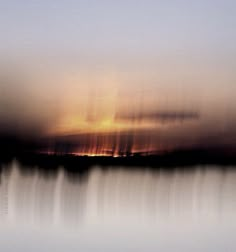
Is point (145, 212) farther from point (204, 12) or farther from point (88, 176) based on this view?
point (204, 12)

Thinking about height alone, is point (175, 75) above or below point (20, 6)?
below

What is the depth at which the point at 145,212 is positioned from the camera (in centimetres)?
105

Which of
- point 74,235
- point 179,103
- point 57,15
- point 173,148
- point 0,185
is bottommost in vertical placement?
point 74,235

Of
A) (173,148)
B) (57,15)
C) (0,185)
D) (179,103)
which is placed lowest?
(0,185)

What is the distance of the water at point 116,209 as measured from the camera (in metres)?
1.04

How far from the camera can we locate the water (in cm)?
104

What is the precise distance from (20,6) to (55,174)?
1.32ft

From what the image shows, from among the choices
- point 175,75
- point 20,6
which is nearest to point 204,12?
point 175,75

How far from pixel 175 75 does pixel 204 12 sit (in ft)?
0.54

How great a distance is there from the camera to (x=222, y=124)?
105cm

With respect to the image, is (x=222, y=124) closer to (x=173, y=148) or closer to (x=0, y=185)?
(x=173, y=148)

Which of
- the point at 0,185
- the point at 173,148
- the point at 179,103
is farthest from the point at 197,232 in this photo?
the point at 0,185

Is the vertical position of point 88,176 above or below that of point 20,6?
below

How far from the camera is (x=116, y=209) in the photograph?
104cm
